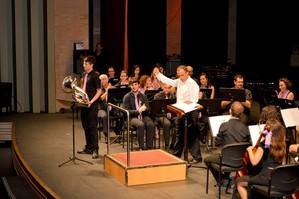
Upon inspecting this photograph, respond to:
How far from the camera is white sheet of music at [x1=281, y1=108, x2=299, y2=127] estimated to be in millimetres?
7976

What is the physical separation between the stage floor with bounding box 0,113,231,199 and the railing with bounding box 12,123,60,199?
9cm

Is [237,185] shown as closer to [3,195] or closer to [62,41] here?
[3,195]

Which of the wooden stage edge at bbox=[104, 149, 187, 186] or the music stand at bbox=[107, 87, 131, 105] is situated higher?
the music stand at bbox=[107, 87, 131, 105]

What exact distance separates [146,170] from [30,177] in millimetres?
1902

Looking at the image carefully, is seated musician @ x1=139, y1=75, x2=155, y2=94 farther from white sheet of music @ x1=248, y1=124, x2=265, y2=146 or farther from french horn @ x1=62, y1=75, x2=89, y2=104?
white sheet of music @ x1=248, y1=124, x2=265, y2=146

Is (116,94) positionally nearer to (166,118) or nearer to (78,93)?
(166,118)

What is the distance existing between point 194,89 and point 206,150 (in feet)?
4.97

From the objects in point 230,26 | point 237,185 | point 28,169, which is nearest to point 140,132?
point 28,169

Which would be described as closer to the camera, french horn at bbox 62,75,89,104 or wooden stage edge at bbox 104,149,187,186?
wooden stage edge at bbox 104,149,187,186

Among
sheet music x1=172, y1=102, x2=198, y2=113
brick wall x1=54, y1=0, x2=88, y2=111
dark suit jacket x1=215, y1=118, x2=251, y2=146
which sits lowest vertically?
dark suit jacket x1=215, y1=118, x2=251, y2=146

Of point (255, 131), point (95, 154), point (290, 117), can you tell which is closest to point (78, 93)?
point (95, 154)

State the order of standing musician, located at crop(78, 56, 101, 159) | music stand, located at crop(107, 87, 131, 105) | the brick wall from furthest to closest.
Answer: the brick wall, music stand, located at crop(107, 87, 131, 105), standing musician, located at crop(78, 56, 101, 159)

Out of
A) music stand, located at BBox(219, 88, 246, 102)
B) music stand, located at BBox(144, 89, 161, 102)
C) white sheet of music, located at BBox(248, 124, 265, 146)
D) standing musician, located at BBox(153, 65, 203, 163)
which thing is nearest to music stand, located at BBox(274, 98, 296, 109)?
music stand, located at BBox(219, 88, 246, 102)

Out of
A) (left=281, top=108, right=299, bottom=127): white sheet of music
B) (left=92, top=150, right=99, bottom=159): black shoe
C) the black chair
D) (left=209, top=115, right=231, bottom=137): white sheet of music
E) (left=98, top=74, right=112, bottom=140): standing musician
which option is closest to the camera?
the black chair
